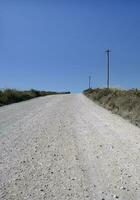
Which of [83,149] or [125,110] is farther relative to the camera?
[125,110]

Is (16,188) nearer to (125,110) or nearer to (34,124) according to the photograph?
(34,124)

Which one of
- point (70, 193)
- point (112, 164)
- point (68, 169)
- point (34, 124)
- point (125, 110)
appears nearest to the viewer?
point (70, 193)

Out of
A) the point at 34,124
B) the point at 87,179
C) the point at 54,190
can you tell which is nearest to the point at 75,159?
the point at 87,179

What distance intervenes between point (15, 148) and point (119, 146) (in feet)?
8.53

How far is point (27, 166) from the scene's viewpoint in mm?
6746

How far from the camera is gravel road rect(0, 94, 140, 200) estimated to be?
532cm

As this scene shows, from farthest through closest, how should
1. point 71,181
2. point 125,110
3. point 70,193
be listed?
point 125,110 < point 71,181 < point 70,193

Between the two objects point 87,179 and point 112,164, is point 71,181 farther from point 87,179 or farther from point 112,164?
point 112,164

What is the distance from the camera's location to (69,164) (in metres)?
6.96

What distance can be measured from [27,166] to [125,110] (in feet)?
40.4

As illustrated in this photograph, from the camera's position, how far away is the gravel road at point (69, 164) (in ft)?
17.4

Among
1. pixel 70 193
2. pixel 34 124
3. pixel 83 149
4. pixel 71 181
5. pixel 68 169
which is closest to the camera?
pixel 70 193

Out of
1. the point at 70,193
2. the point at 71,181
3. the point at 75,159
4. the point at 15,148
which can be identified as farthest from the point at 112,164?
the point at 15,148

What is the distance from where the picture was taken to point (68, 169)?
6574 millimetres
